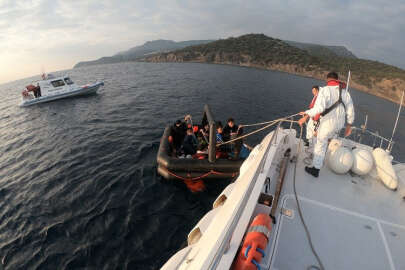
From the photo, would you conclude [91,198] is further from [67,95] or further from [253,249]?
[67,95]

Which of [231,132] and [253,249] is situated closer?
[253,249]

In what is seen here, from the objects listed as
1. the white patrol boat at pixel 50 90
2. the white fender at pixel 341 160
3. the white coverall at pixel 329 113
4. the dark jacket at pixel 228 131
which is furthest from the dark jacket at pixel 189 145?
the white patrol boat at pixel 50 90

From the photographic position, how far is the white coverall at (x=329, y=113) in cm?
404

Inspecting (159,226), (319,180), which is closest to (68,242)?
(159,226)

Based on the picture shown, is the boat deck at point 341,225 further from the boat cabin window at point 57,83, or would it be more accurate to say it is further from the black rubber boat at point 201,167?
the boat cabin window at point 57,83

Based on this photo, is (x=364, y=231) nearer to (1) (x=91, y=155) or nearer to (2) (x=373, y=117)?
(1) (x=91, y=155)

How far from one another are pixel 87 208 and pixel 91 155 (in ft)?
14.1

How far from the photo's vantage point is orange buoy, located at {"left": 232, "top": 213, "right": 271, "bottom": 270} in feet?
6.26

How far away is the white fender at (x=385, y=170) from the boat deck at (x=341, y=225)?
15cm

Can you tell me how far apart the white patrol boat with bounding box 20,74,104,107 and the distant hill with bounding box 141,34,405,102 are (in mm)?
42446

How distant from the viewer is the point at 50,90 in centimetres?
2362

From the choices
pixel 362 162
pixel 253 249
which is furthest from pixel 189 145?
pixel 253 249

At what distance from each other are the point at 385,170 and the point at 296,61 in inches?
3235

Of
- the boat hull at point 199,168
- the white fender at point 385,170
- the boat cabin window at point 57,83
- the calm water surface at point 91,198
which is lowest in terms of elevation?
the calm water surface at point 91,198
